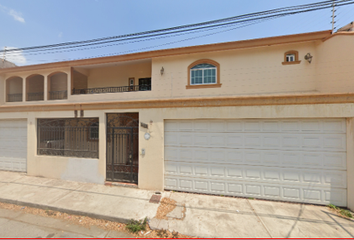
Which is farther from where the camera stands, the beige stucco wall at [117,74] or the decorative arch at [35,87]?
the decorative arch at [35,87]

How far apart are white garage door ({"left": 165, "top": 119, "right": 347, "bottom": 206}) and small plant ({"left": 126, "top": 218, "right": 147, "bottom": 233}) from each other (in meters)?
1.73


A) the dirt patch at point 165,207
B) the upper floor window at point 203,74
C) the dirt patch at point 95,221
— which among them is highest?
the upper floor window at point 203,74

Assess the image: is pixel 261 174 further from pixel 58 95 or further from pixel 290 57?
pixel 58 95

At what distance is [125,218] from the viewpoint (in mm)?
3541

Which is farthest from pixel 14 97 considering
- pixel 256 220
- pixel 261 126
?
pixel 256 220

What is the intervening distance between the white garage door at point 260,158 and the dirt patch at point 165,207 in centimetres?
68

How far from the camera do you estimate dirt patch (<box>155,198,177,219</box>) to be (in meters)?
3.68

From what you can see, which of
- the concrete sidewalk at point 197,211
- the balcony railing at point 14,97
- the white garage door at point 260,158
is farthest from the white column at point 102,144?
the balcony railing at point 14,97

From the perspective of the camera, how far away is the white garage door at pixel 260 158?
164 inches

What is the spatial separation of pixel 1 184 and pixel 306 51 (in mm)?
13564

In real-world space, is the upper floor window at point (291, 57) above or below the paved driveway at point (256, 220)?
above

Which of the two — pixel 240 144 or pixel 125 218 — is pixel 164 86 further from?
pixel 125 218

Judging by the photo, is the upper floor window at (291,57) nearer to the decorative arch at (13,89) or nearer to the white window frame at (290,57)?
the white window frame at (290,57)

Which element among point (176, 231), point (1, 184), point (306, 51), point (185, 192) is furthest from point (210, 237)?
point (1, 184)
